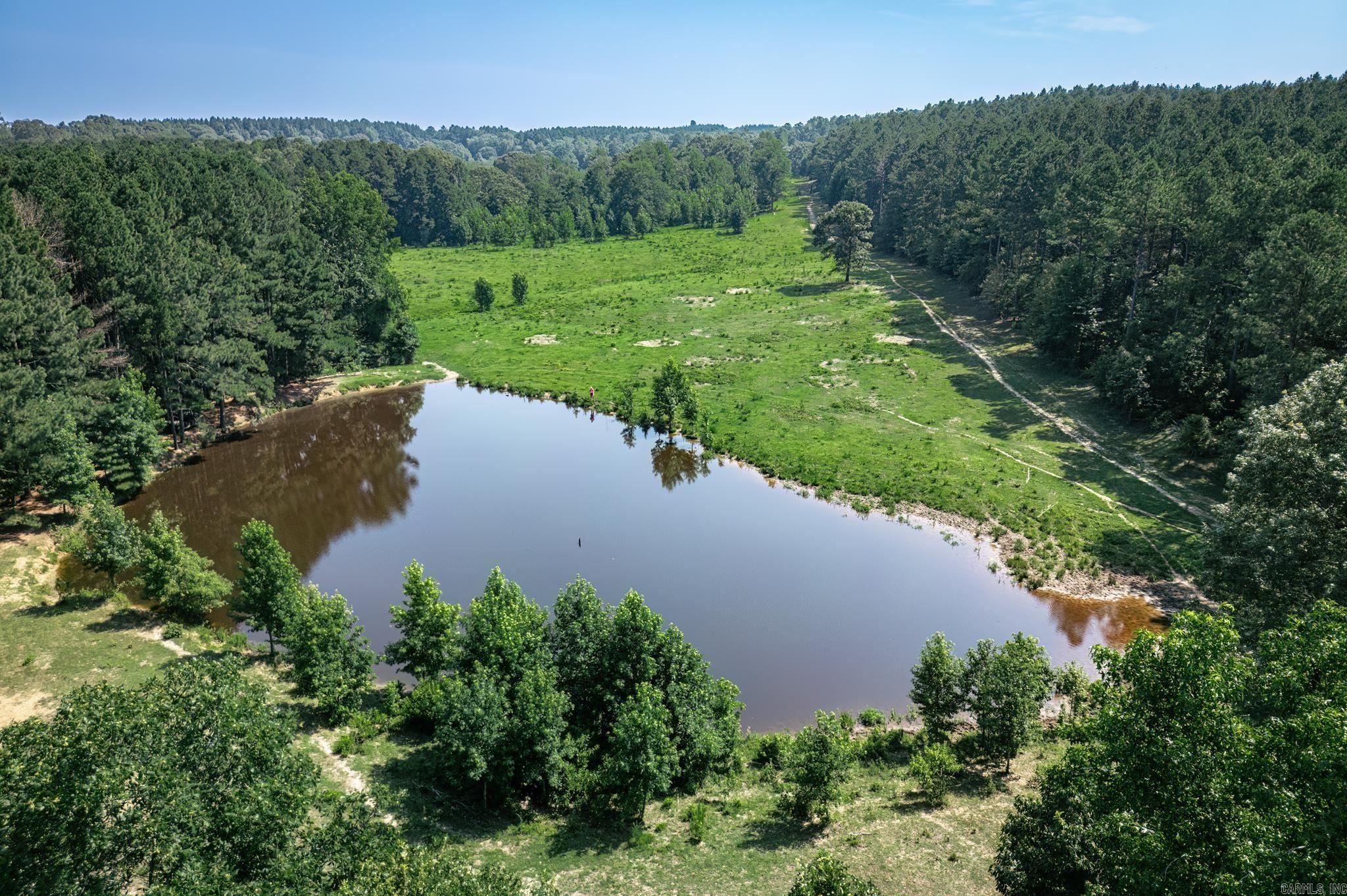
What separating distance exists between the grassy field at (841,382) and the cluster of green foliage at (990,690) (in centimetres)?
1493

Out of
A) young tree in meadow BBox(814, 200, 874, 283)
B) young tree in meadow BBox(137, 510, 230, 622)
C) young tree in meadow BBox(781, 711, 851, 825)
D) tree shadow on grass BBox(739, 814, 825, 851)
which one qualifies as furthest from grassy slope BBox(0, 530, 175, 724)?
young tree in meadow BBox(814, 200, 874, 283)

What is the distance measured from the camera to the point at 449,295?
10556 cm

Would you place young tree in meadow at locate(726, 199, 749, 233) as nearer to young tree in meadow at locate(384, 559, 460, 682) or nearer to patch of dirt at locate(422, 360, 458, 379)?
patch of dirt at locate(422, 360, 458, 379)

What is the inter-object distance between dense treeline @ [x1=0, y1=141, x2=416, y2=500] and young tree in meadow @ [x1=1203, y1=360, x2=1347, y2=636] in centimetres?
5590

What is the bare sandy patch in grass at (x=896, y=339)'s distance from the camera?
7853 cm

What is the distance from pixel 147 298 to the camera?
49.6 metres

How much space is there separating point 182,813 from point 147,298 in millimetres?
45999

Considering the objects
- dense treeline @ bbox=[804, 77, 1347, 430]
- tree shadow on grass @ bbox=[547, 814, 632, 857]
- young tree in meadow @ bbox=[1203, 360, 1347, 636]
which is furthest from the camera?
dense treeline @ bbox=[804, 77, 1347, 430]

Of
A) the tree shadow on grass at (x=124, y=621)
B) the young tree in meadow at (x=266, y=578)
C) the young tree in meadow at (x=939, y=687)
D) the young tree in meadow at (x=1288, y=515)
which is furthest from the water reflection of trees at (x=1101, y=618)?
the tree shadow on grass at (x=124, y=621)

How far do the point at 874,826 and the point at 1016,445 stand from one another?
37.8 meters

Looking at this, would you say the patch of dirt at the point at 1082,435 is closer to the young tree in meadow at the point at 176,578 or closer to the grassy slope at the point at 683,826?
the grassy slope at the point at 683,826

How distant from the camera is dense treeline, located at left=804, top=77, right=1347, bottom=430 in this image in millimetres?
45156

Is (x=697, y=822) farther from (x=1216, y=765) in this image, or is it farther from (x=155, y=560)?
(x=155, y=560)

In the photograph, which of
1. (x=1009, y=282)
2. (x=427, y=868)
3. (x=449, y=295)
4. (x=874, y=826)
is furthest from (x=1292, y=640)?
(x=449, y=295)
